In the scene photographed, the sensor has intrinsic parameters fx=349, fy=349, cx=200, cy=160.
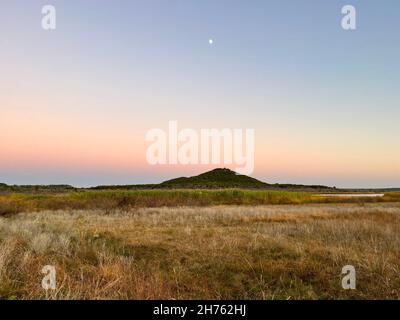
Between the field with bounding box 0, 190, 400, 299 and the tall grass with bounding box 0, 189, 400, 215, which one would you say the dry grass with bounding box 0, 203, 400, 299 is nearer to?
the field with bounding box 0, 190, 400, 299

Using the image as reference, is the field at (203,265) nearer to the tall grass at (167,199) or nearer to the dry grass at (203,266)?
the dry grass at (203,266)

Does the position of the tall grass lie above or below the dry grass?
below

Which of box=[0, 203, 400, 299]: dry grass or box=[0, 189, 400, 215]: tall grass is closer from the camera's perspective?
box=[0, 203, 400, 299]: dry grass

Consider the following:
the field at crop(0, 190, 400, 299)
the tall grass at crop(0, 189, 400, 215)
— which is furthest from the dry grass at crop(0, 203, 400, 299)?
the tall grass at crop(0, 189, 400, 215)

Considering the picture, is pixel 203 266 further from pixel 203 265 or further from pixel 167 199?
pixel 167 199

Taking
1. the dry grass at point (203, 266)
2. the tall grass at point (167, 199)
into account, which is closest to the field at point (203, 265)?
the dry grass at point (203, 266)

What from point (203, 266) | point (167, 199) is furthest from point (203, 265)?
point (167, 199)

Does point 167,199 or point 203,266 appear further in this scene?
point 167,199

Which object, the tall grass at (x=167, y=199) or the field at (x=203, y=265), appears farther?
the tall grass at (x=167, y=199)

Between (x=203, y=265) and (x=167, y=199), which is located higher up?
(x=203, y=265)

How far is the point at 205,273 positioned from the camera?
8344 millimetres

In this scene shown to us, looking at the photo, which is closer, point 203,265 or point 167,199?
point 203,265
